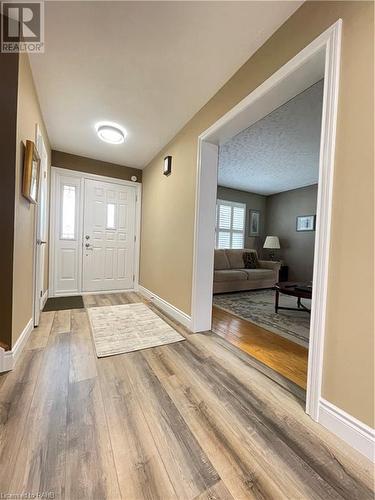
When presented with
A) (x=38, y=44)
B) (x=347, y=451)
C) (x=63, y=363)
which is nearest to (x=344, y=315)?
(x=347, y=451)

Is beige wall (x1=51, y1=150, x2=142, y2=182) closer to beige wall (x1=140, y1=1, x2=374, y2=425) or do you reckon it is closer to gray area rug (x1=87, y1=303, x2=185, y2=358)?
gray area rug (x1=87, y1=303, x2=185, y2=358)

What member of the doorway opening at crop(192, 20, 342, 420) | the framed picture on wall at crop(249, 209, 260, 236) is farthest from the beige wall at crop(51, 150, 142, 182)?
the framed picture on wall at crop(249, 209, 260, 236)

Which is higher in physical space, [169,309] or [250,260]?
[250,260]

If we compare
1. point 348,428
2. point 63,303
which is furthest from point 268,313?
point 63,303

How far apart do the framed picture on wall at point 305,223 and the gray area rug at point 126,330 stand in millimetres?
4577

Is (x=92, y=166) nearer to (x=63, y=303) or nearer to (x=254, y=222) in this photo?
(x=63, y=303)

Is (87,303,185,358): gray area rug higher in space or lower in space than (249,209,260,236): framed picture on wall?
lower

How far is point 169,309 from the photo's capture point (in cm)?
303

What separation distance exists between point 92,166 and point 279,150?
3.38 meters

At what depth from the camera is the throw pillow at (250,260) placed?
5.35 m

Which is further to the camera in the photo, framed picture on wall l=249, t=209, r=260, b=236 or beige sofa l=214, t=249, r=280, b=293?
framed picture on wall l=249, t=209, r=260, b=236

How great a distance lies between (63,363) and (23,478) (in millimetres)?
938

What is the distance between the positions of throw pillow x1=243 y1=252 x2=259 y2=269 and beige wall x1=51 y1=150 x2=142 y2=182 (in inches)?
121

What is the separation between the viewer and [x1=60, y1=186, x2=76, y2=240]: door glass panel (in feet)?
12.7
